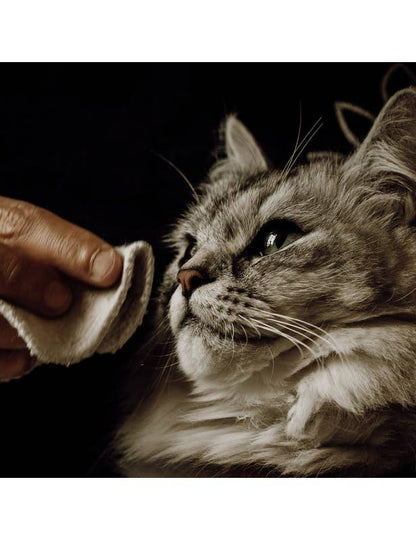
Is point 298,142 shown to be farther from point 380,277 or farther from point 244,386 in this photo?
point 244,386

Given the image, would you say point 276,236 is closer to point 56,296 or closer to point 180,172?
point 180,172

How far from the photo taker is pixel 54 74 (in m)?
1.13

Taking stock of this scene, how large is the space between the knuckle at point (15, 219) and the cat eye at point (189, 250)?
1.04 ft

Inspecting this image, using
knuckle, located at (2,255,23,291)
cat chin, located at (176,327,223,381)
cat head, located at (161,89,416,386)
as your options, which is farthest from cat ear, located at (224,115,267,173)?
knuckle, located at (2,255,23,291)

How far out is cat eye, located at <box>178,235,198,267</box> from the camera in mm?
1079

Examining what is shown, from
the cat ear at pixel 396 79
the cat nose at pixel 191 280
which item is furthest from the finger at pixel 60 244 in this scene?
the cat ear at pixel 396 79

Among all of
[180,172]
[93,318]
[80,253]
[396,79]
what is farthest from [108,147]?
[396,79]

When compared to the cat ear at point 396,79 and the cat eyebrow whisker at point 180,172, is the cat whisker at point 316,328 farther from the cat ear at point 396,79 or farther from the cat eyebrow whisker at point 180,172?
the cat ear at point 396,79

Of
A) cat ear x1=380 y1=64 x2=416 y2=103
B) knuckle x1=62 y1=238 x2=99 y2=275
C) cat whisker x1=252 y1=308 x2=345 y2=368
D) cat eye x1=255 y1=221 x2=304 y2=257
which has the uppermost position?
cat ear x1=380 y1=64 x2=416 y2=103

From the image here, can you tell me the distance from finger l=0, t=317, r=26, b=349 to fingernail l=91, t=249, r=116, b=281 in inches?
9.1

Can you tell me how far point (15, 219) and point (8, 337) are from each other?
0.24 metres

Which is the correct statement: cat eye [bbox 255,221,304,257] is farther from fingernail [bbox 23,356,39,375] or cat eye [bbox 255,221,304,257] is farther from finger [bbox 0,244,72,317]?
fingernail [bbox 23,356,39,375]

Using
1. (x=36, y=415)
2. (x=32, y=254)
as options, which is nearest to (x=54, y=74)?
(x=32, y=254)

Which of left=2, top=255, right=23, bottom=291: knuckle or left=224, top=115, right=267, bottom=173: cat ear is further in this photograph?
left=224, top=115, right=267, bottom=173: cat ear
